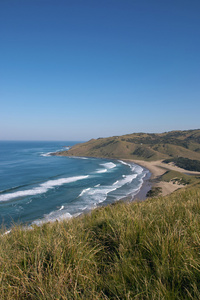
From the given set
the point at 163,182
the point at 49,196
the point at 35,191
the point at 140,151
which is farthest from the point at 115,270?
the point at 140,151

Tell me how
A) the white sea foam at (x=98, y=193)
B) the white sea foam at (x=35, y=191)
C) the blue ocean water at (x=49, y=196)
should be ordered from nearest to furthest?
the blue ocean water at (x=49, y=196), the white sea foam at (x=98, y=193), the white sea foam at (x=35, y=191)

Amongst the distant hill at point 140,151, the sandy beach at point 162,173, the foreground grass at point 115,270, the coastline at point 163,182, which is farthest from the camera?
the distant hill at point 140,151

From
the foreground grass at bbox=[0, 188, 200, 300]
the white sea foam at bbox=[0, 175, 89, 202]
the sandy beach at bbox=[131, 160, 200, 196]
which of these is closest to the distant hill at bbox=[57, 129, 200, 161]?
the sandy beach at bbox=[131, 160, 200, 196]

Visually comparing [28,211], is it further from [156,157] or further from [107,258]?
[156,157]

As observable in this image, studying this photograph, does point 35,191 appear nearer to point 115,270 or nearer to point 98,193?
point 98,193

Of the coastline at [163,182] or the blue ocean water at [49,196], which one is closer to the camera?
the blue ocean water at [49,196]

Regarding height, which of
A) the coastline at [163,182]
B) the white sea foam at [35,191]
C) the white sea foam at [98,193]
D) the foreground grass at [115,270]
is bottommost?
the coastline at [163,182]

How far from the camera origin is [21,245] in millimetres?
3574

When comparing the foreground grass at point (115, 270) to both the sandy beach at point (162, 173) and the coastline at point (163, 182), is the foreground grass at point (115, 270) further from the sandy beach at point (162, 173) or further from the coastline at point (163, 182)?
the sandy beach at point (162, 173)

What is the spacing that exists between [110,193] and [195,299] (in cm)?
3323

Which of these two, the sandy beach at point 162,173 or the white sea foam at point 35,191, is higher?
the white sea foam at point 35,191

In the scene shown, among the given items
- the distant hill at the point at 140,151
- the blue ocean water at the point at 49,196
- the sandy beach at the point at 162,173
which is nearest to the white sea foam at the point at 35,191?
the blue ocean water at the point at 49,196

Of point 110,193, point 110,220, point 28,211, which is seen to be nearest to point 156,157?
point 110,193

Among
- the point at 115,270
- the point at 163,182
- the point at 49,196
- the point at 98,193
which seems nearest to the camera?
the point at 115,270
